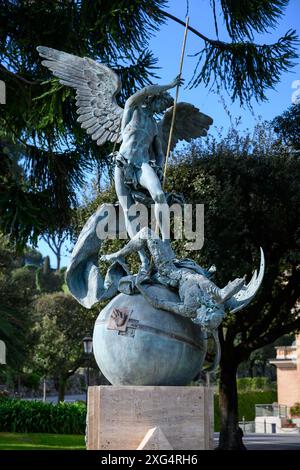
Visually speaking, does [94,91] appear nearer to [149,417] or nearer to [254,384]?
[149,417]

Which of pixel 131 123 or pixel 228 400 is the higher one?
pixel 131 123

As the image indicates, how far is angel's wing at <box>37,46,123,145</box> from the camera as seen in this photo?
8.72 m

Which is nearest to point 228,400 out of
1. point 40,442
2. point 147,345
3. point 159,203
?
point 40,442

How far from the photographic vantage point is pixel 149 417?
6480 mm

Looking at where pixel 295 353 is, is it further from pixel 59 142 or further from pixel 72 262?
pixel 72 262

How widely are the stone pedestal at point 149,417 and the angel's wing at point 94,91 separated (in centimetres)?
341

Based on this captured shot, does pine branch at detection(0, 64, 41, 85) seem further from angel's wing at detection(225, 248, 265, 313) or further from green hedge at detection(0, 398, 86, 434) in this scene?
green hedge at detection(0, 398, 86, 434)

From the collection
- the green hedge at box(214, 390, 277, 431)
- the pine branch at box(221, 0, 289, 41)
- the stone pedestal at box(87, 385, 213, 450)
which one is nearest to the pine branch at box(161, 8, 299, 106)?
the pine branch at box(221, 0, 289, 41)

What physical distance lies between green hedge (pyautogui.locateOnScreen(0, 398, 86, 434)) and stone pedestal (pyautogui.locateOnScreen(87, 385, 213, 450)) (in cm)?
1538

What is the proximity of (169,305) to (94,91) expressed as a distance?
346 cm

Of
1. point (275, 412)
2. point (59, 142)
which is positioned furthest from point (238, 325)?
point (275, 412)

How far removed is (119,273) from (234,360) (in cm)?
1105

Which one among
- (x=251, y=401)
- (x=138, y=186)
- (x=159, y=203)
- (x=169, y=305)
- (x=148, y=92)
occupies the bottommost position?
(x=169, y=305)
